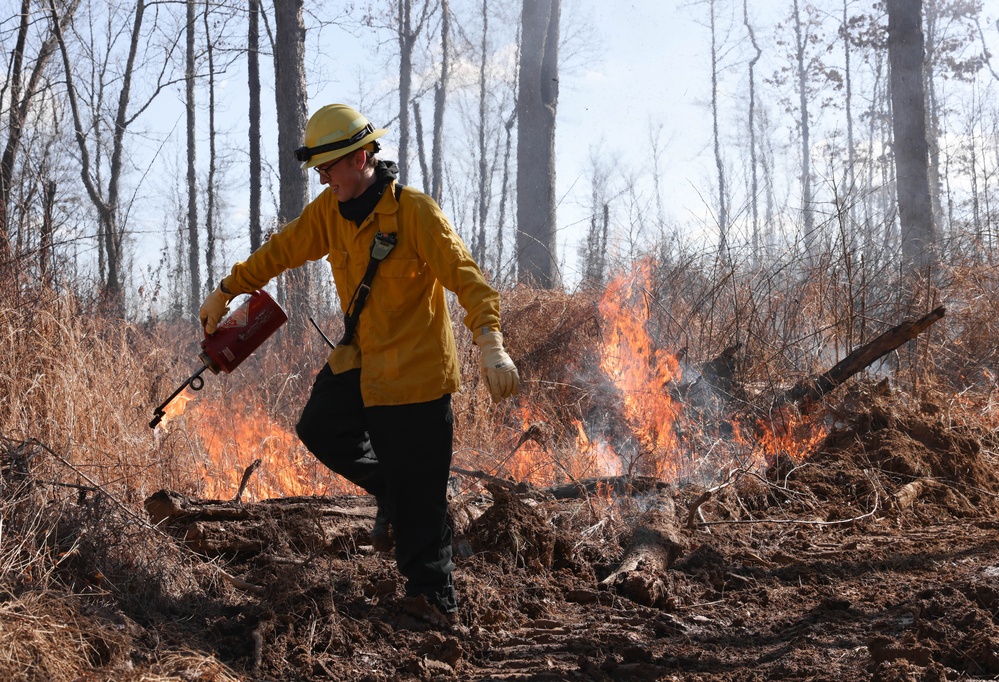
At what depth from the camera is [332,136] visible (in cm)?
358

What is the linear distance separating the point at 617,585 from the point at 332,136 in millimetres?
2482

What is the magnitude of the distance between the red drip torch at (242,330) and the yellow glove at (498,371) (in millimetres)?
1142

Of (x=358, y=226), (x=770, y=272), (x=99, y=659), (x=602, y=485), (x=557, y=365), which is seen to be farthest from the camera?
(x=557, y=365)

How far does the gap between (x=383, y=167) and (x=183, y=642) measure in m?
1.99

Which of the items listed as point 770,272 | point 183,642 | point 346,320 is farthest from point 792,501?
point 183,642

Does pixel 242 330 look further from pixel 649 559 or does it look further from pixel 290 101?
pixel 290 101

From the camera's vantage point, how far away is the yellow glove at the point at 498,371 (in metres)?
3.31

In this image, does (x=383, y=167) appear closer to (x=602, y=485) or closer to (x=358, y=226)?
(x=358, y=226)

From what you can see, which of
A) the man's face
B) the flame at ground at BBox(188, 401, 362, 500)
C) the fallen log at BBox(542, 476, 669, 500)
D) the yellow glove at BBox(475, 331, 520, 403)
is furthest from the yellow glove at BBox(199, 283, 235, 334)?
the fallen log at BBox(542, 476, 669, 500)

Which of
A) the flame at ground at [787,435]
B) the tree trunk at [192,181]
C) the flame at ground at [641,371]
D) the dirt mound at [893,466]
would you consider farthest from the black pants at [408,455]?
the tree trunk at [192,181]

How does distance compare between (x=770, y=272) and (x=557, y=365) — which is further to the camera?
(x=557, y=365)

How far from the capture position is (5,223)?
5.80 metres

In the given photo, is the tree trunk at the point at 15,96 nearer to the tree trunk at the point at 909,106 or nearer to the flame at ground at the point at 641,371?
the flame at ground at the point at 641,371

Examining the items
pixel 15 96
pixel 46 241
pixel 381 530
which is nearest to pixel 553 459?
pixel 381 530
